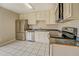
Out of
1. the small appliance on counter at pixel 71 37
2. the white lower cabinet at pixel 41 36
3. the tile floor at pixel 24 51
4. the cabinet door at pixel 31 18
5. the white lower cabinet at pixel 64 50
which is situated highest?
the cabinet door at pixel 31 18

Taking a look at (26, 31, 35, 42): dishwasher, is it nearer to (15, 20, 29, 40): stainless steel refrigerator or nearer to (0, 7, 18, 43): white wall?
(15, 20, 29, 40): stainless steel refrigerator

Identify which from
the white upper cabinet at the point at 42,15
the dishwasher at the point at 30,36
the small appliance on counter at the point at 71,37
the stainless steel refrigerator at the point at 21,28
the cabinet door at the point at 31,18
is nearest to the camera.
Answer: the small appliance on counter at the point at 71,37

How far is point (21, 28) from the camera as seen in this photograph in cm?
757

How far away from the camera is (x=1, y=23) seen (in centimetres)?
546

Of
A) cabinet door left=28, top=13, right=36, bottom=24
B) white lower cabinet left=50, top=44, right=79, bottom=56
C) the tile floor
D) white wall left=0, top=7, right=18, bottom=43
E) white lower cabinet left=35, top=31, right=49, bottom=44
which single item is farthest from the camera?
cabinet door left=28, top=13, right=36, bottom=24

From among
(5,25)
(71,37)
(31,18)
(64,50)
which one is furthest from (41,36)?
(64,50)

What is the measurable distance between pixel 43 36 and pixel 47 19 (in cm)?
121

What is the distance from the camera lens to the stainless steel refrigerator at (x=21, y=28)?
7477mm

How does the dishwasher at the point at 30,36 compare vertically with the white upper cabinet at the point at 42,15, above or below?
below

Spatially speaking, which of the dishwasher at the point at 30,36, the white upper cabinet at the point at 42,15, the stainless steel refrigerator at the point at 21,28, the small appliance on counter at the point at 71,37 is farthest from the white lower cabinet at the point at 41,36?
the small appliance on counter at the point at 71,37

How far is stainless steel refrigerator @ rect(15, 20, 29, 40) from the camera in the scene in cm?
748

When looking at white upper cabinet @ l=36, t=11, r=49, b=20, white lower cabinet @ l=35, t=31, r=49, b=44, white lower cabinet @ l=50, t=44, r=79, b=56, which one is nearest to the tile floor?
white lower cabinet @ l=35, t=31, r=49, b=44

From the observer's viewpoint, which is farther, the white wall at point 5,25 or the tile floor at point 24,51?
the white wall at point 5,25

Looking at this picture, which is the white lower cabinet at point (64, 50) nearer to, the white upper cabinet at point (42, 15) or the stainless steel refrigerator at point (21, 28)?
the white upper cabinet at point (42, 15)
